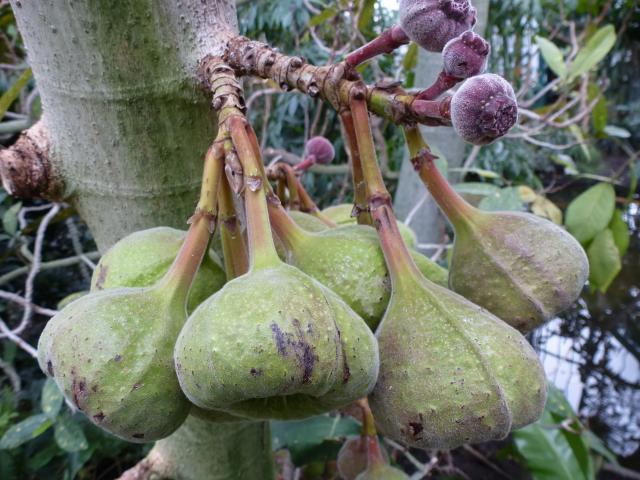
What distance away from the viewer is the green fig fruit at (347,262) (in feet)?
1.97

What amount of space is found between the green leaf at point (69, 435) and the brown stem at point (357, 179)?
3.45 ft

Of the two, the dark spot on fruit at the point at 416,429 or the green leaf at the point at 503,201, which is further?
the green leaf at the point at 503,201

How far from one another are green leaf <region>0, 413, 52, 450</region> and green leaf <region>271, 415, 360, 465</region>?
584mm

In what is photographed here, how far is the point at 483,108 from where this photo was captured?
1.52 ft

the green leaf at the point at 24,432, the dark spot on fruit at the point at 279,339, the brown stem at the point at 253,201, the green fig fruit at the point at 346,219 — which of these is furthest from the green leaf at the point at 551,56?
the green leaf at the point at 24,432

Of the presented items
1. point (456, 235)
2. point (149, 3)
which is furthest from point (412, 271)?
point (149, 3)

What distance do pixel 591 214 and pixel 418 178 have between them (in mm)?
602

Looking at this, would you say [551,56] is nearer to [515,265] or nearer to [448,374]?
[515,265]

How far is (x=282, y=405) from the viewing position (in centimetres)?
58

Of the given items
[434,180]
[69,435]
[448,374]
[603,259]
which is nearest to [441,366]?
[448,374]

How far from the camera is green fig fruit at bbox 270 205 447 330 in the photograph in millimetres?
601

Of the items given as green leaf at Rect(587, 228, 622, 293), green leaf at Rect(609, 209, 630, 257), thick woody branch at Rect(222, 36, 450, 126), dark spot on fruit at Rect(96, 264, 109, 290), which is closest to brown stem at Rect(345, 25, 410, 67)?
thick woody branch at Rect(222, 36, 450, 126)

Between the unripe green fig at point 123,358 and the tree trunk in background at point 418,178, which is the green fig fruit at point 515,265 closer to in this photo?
the unripe green fig at point 123,358

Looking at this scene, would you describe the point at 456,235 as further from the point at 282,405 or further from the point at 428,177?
Result: the point at 282,405
